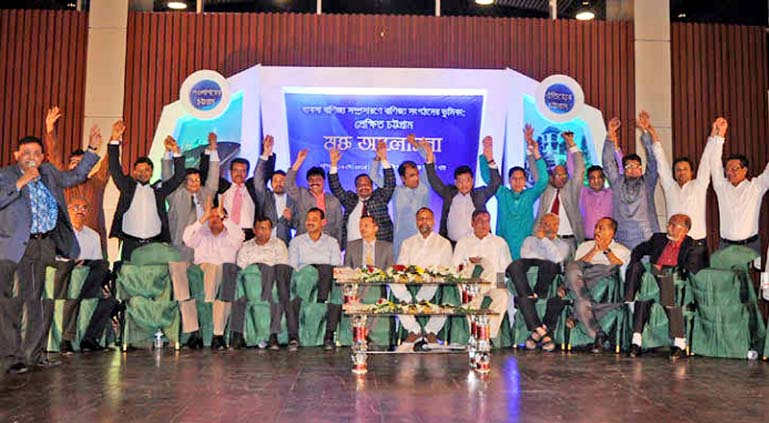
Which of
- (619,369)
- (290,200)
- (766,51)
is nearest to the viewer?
(619,369)

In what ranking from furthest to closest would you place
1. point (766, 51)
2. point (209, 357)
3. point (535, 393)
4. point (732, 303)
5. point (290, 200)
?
point (766, 51), point (290, 200), point (732, 303), point (209, 357), point (535, 393)

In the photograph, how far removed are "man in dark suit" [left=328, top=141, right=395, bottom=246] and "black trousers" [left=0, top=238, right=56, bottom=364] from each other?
118 inches

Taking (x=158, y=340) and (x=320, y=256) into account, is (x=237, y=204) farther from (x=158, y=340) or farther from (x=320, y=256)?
(x=158, y=340)

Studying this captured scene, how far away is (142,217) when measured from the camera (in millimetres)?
7500

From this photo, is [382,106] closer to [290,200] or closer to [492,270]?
[290,200]

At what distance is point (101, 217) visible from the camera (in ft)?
27.4

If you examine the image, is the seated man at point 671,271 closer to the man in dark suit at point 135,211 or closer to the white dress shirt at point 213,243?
the white dress shirt at point 213,243

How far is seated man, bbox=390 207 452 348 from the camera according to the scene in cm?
735

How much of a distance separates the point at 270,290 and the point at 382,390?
2.66 m

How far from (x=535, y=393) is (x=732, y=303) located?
10.1 feet

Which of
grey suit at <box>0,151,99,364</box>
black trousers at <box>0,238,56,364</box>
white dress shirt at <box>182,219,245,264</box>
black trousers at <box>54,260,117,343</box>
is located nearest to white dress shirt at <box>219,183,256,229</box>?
white dress shirt at <box>182,219,245,264</box>

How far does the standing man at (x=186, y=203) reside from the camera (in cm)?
775

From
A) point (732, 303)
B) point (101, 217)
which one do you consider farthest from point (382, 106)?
point (732, 303)

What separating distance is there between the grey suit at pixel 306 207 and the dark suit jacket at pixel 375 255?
0.47 meters
